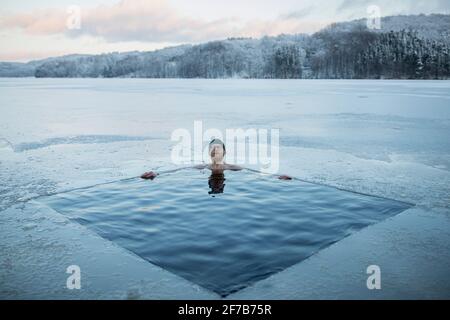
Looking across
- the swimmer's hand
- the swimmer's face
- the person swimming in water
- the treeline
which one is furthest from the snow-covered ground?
the treeline

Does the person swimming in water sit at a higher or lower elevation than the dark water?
higher

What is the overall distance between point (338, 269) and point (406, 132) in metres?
14.6

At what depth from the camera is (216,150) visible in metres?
10.8

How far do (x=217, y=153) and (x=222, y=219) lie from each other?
3970mm

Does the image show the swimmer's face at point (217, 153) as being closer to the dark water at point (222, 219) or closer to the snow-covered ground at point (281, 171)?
the dark water at point (222, 219)

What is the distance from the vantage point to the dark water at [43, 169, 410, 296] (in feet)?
17.6

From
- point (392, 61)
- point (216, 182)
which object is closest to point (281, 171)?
point (216, 182)

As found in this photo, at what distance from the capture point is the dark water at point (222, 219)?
536 centimetres

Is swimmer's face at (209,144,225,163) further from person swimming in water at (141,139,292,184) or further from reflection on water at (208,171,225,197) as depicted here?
reflection on water at (208,171,225,197)

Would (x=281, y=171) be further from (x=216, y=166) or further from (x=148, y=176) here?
(x=148, y=176)

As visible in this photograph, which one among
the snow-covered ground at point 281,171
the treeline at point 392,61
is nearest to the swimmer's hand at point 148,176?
the snow-covered ground at point 281,171

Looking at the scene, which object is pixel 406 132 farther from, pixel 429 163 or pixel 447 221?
pixel 447 221

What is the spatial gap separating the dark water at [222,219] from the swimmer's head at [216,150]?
3.26 ft

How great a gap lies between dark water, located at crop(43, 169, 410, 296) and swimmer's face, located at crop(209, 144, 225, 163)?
985mm
